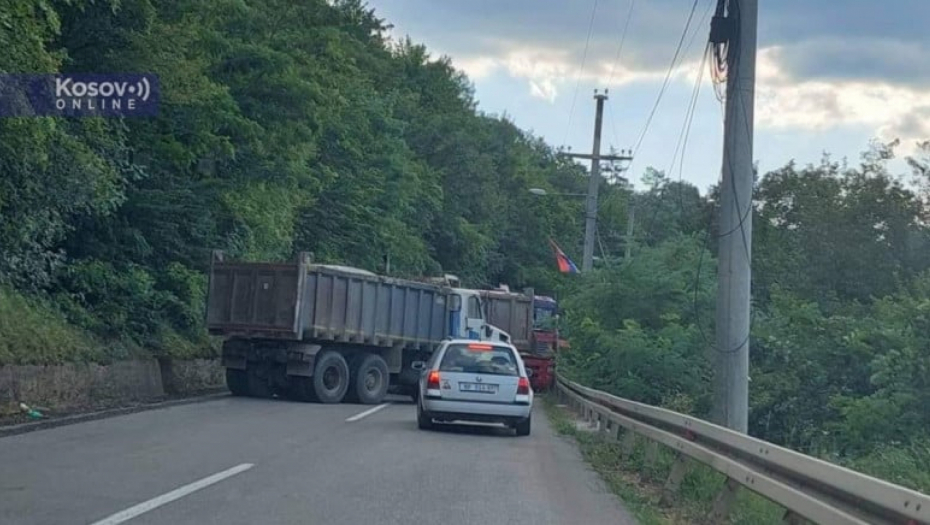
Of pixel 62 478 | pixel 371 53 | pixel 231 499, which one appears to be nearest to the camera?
pixel 231 499

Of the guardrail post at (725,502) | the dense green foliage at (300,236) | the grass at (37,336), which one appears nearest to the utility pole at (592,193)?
the dense green foliage at (300,236)

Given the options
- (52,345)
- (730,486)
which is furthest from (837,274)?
(730,486)

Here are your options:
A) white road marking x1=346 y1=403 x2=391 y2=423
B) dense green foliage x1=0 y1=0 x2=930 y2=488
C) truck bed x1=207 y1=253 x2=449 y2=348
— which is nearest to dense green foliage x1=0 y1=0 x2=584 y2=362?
dense green foliage x1=0 y1=0 x2=930 y2=488

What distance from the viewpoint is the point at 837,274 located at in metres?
35.1

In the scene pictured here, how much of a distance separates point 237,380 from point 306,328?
2591 millimetres

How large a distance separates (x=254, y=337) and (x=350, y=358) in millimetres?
2599

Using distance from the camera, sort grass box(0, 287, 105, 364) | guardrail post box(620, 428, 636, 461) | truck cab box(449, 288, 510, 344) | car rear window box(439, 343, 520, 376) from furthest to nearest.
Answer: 1. truck cab box(449, 288, 510, 344)
2. grass box(0, 287, 105, 364)
3. car rear window box(439, 343, 520, 376)
4. guardrail post box(620, 428, 636, 461)

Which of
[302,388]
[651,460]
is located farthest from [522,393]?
[302,388]

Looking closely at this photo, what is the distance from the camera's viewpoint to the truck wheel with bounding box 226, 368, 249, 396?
88.6 ft

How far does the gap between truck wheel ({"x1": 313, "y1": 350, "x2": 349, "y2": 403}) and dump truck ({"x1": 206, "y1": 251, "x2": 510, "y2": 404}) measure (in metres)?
0.02

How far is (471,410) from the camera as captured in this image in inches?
749

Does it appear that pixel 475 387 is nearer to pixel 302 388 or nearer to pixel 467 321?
pixel 302 388

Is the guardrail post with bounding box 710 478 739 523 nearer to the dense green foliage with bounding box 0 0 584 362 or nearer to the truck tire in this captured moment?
the dense green foliage with bounding box 0 0 584 362

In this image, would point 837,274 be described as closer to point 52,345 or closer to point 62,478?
point 52,345
